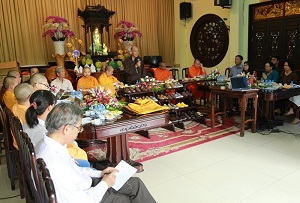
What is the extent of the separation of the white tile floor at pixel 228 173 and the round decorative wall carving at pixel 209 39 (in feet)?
13.0

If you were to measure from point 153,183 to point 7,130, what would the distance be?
1552 millimetres

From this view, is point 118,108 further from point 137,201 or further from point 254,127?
point 254,127

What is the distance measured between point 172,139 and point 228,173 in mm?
1263

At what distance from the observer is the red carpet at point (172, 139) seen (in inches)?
139

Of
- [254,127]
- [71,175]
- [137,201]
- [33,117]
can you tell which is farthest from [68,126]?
[254,127]

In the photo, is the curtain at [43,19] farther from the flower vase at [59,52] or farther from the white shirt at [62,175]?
the white shirt at [62,175]

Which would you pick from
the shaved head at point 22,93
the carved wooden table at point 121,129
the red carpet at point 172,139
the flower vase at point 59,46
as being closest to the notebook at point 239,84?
the red carpet at point 172,139

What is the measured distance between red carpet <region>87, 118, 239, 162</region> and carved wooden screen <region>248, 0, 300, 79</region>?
7.88 ft

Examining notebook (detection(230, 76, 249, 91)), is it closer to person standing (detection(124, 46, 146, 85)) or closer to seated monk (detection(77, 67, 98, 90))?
person standing (detection(124, 46, 146, 85))

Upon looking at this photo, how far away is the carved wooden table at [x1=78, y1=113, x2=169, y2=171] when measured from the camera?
2.36m

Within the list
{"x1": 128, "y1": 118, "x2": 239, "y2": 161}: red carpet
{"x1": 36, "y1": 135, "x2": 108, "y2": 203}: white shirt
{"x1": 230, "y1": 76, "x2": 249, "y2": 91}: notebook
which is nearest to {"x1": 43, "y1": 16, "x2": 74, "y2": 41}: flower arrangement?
{"x1": 128, "y1": 118, "x2": 239, "y2": 161}: red carpet

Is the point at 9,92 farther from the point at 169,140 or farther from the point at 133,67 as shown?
the point at 133,67

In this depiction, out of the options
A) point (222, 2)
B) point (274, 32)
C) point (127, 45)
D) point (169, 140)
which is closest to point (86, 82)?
point (169, 140)

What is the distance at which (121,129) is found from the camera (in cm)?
246
